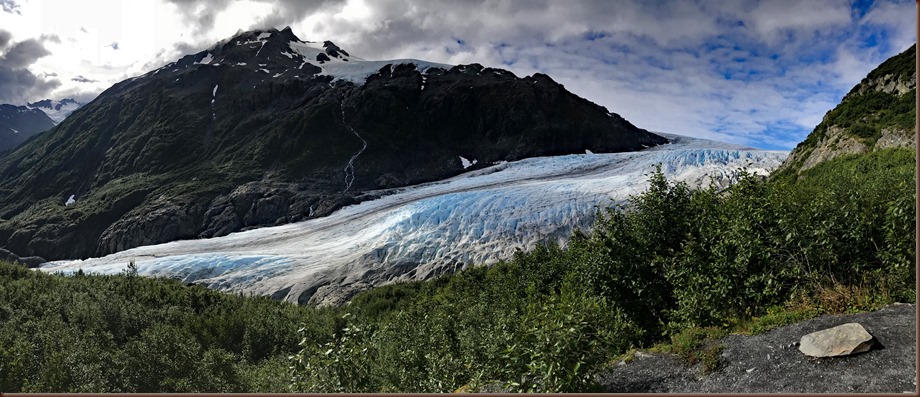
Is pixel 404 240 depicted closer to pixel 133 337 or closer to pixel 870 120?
pixel 133 337

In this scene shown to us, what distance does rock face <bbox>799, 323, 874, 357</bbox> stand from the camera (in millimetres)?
9211

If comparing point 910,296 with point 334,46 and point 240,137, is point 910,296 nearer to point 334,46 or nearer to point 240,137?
point 240,137

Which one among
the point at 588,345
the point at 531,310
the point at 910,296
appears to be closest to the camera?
the point at 588,345

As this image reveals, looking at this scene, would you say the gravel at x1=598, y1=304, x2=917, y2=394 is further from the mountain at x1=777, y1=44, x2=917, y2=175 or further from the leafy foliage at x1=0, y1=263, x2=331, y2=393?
the mountain at x1=777, y1=44, x2=917, y2=175

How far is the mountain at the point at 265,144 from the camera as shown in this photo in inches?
3750

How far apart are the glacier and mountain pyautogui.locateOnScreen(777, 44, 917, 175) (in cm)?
651

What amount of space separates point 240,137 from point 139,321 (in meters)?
111

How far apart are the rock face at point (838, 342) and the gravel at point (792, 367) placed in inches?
4.7

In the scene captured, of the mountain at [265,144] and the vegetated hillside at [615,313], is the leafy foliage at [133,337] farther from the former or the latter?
the mountain at [265,144]

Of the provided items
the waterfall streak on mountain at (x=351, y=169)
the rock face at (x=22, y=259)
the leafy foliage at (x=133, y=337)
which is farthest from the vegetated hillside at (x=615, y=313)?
the rock face at (x=22, y=259)

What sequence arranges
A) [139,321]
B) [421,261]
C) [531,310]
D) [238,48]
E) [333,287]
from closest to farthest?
[531,310] < [139,321] < [333,287] < [421,261] < [238,48]

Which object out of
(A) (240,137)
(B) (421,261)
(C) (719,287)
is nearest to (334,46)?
(A) (240,137)

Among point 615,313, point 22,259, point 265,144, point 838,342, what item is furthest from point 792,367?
point 265,144

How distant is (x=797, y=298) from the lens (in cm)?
1239
